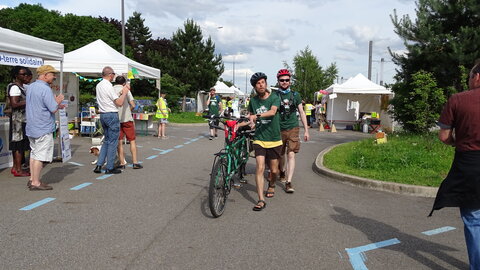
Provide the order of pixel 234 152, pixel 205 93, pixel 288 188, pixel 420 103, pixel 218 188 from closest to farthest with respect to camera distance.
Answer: pixel 218 188 < pixel 234 152 < pixel 288 188 < pixel 420 103 < pixel 205 93

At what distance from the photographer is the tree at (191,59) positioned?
39.9m

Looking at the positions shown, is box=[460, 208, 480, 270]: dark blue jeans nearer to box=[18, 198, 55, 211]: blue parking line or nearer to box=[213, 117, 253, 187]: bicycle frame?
box=[213, 117, 253, 187]: bicycle frame

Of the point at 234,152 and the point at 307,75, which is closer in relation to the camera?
the point at 234,152

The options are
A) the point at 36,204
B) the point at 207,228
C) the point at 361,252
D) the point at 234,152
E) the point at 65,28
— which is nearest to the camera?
the point at 361,252

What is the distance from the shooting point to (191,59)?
40031mm

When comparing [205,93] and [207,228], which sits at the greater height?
[205,93]

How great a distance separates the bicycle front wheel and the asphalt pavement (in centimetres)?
15

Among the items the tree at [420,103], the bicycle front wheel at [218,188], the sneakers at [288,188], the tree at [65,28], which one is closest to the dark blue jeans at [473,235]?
the bicycle front wheel at [218,188]

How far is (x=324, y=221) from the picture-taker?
5141 mm

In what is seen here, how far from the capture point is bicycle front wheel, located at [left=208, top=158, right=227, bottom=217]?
16.1ft

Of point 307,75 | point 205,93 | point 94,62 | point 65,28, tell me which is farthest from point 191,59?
point 94,62

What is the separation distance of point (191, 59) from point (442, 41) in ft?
97.7

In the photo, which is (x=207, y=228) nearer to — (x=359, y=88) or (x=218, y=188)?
(x=218, y=188)

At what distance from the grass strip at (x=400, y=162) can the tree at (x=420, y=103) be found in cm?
142
